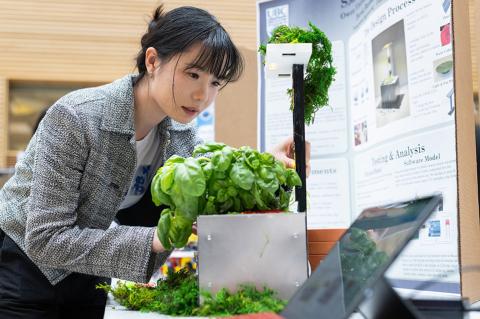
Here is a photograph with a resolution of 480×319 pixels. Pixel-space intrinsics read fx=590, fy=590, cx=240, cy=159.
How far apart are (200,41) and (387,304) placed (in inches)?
30.5

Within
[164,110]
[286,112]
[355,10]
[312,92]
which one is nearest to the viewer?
[164,110]

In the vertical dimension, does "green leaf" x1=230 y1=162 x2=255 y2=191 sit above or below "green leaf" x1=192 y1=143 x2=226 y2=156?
below

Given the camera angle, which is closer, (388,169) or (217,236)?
(217,236)

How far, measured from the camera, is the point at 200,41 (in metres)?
1.24

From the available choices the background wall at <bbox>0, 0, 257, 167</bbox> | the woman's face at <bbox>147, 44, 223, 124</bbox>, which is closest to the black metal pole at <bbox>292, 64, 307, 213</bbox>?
the woman's face at <bbox>147, 44, 223, 124</bbox>

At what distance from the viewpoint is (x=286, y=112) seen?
2.52 meters

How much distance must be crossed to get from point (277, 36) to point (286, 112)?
3.62 feet

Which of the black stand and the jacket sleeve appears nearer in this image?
the black stand

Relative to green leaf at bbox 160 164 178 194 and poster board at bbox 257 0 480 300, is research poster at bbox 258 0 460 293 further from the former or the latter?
green leaf at bbox 160 164 178 194

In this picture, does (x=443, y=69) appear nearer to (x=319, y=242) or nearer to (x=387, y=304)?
(x=319, y=242)

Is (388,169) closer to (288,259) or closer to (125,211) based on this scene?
(125,211)

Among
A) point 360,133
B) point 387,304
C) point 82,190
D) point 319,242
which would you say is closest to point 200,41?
point 82,190

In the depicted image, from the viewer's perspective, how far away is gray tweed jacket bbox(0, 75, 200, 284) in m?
1.07

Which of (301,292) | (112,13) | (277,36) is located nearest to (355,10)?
(277,36)
